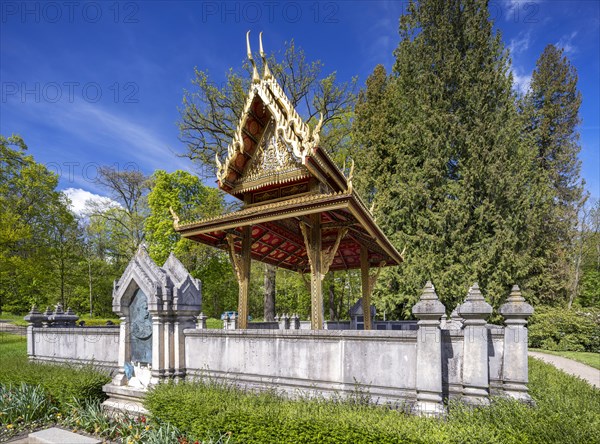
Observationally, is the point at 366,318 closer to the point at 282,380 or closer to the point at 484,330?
the point at 282,380

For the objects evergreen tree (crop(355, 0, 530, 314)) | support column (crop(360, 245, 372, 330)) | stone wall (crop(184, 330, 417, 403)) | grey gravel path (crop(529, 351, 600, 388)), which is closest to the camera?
stone wall (crop(184, 330, 417, 403))

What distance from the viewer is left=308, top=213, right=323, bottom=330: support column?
9.09m

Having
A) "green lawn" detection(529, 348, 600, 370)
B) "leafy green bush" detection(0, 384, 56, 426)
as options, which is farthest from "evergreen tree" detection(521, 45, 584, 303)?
"leafy green bush" detection(0, 384, 56, 426)

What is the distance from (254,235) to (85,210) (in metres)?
33.4

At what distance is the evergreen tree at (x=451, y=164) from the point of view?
2291cm

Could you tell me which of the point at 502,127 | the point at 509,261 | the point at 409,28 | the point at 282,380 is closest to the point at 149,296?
the point at 282,380

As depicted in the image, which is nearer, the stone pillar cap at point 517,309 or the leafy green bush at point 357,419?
the leafy green bush at point 357,419

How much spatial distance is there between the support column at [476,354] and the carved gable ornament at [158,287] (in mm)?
6288

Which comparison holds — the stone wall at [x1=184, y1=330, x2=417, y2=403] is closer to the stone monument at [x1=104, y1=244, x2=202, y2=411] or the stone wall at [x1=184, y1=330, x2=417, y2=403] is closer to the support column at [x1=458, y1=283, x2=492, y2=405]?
the stone monument at [x1=104, y1=244, x2=202, y2=411]

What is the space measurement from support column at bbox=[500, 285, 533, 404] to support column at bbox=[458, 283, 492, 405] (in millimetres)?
523

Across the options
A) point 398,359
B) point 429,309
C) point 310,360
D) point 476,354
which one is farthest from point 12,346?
point 476,354

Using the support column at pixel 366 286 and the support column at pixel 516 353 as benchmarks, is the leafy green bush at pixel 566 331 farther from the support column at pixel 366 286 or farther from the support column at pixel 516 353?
the support column at pixel 516 353

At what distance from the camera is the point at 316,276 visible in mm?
9359

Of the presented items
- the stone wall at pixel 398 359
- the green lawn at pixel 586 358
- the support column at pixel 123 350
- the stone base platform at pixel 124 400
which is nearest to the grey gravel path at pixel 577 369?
the green lawn at pixel 586 358
